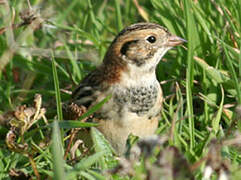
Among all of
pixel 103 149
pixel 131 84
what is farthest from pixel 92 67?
pixel 103 149

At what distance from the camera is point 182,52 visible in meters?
3.66

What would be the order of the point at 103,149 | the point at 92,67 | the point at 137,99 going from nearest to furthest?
the point at 103,149, the point at 137,99, the point at 92,67

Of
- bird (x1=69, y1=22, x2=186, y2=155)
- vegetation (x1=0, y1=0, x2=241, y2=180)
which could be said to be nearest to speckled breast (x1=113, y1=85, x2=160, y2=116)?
bird (x1=69, y1=22, x2=186, y2=155)

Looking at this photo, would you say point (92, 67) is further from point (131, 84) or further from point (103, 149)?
point (103, 149)

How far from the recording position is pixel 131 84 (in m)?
3.03

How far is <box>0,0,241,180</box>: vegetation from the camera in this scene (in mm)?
2447

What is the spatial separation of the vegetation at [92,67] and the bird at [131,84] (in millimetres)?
128

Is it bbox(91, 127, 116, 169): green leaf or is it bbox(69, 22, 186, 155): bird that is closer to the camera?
bbox(91, 127, 116, 169): green leaf

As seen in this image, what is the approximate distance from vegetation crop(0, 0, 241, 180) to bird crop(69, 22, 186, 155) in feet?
0.42

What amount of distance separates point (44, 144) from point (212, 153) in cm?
120

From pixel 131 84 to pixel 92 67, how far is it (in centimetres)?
98

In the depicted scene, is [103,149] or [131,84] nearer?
[103,149]

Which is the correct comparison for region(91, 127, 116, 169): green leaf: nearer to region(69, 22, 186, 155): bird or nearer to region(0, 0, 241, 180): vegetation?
region(0, 0, 241, 180): vegetation

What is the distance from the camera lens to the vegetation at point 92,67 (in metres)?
2.45
